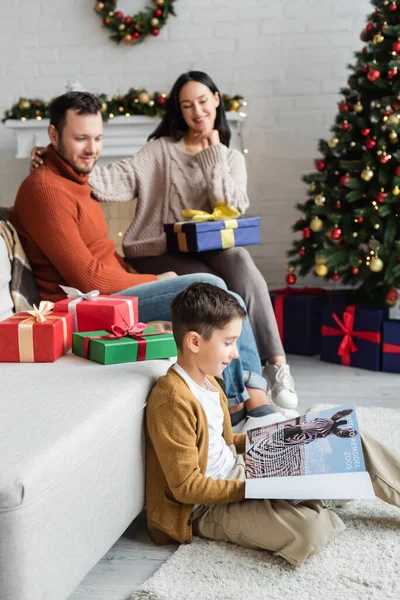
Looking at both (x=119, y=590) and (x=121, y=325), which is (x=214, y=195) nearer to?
(x=121, y=325)

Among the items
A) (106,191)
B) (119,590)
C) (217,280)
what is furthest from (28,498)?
(106,191)

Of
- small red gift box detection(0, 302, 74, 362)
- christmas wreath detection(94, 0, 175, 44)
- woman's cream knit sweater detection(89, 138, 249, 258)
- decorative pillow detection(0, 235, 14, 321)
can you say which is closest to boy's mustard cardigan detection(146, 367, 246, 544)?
small red gift box detection(0, 302, 74, 362)

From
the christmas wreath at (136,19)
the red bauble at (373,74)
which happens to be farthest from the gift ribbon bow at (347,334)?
the christmas wreath at (136,19)

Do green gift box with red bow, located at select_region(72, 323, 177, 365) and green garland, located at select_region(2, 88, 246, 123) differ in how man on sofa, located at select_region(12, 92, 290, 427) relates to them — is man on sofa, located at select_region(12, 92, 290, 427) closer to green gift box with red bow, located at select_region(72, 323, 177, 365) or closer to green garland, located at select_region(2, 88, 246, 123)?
green gift box with red bow, located at select_region(72, 323, 177, 365)

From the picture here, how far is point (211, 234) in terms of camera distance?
2943 millimetres

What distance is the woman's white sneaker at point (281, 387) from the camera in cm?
282

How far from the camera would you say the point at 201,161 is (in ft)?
10.6

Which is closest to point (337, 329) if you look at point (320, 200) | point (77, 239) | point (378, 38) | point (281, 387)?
point (320, 200)

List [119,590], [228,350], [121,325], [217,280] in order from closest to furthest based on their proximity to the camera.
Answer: [119,590] → [228,350] → [121,325] → [217,280]

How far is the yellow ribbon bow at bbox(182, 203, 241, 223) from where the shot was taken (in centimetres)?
298

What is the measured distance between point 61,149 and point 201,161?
827 mm

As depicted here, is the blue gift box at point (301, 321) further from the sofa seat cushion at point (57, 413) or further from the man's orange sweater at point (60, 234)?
the sofa seat cushion at point (57, 413)

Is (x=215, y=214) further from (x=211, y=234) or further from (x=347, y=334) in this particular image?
(x=347, y=334)

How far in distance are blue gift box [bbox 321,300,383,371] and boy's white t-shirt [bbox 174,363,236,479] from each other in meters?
1.86
